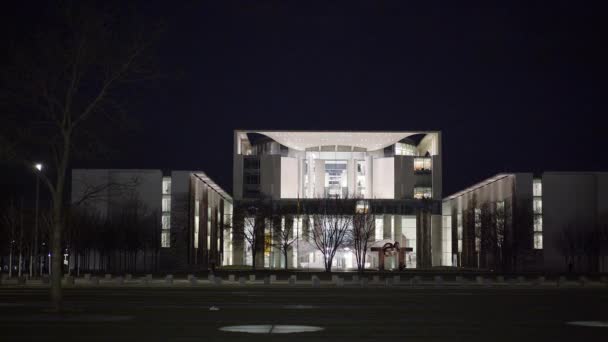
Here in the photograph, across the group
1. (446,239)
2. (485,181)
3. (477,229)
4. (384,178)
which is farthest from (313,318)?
(446,239)

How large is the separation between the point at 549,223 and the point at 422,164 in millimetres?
28465

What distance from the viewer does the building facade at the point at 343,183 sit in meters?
112

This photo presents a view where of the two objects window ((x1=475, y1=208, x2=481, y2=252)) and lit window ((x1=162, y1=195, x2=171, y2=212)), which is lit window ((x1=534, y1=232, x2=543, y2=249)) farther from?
lit window ((x1=162, y1=195, x2=171, y2=212))

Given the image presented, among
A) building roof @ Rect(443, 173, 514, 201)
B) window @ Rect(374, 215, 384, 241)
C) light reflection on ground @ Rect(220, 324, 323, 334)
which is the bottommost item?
light reflection on ground @ Rect(220, 324, 323, 334)

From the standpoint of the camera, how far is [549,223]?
316ft

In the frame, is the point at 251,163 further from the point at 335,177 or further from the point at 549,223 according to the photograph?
the point at 549,223

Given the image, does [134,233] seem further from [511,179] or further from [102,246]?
[511,179]

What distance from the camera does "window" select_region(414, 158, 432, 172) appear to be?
396ft

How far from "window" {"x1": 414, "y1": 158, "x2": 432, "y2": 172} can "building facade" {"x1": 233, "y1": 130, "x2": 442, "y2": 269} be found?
148 mm

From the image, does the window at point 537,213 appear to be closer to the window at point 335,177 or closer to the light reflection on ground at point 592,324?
the window at point 335,177

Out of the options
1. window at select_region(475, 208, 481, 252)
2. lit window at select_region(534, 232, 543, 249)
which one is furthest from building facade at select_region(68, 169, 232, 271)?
lit window at select_region(534, 232, 543, 249)

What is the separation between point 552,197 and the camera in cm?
9662

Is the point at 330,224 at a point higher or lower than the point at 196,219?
lower

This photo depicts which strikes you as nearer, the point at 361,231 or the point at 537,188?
the point at 537,188
